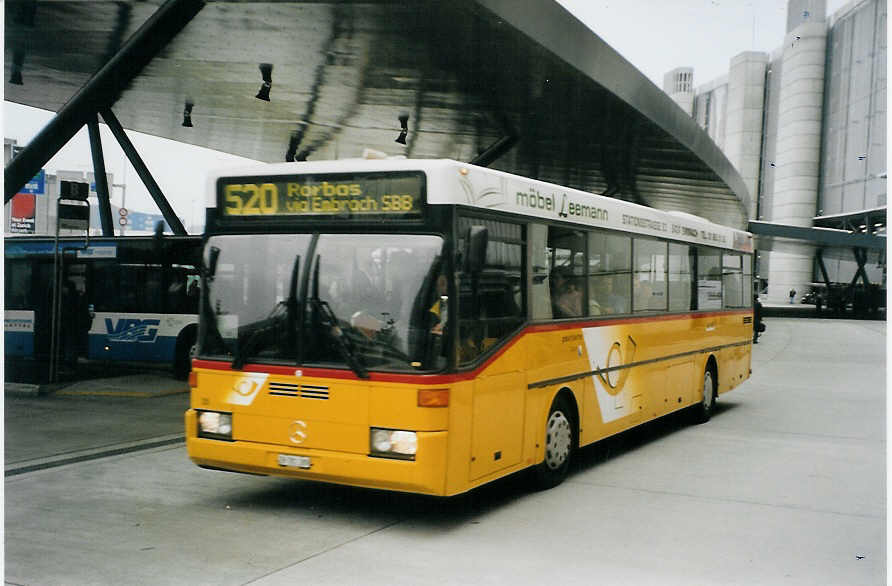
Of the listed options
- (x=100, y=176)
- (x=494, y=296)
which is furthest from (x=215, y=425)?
(x=100, y=176)

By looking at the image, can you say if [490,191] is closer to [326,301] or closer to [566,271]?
[326,301]

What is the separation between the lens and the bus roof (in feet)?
22.8

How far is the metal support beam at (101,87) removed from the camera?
464 inches

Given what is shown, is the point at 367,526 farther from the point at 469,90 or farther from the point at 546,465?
the point at 469,90

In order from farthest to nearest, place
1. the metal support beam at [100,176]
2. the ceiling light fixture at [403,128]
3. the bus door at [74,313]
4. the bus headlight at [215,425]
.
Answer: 1. the ceiling light fixture at [403,128]
2. the metal support beam at [100,176]
3. the bus door at [74,313]
4. the bus headlight at [215,425]

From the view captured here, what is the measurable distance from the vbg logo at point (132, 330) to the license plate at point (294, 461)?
1101 centimetres

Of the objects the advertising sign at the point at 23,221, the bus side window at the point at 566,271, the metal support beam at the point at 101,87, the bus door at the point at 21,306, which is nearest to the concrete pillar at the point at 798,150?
the bus side window at the point at 566,271

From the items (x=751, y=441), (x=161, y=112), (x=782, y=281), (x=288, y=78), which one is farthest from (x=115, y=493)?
(x=782, y=281)

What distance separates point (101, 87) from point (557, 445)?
7.78 m

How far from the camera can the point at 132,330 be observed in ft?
57.3

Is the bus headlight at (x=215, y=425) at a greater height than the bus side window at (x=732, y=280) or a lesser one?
lesser

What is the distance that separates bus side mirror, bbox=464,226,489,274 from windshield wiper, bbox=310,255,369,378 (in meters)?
1.05

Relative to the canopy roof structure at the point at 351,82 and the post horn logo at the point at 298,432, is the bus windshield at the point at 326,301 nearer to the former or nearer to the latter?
the post horn logo at the point at 298,432

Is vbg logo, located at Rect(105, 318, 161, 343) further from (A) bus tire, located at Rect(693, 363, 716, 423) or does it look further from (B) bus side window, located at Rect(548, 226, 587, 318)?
(B) bus side window, located at Rect(548, 226, 587, 318)
